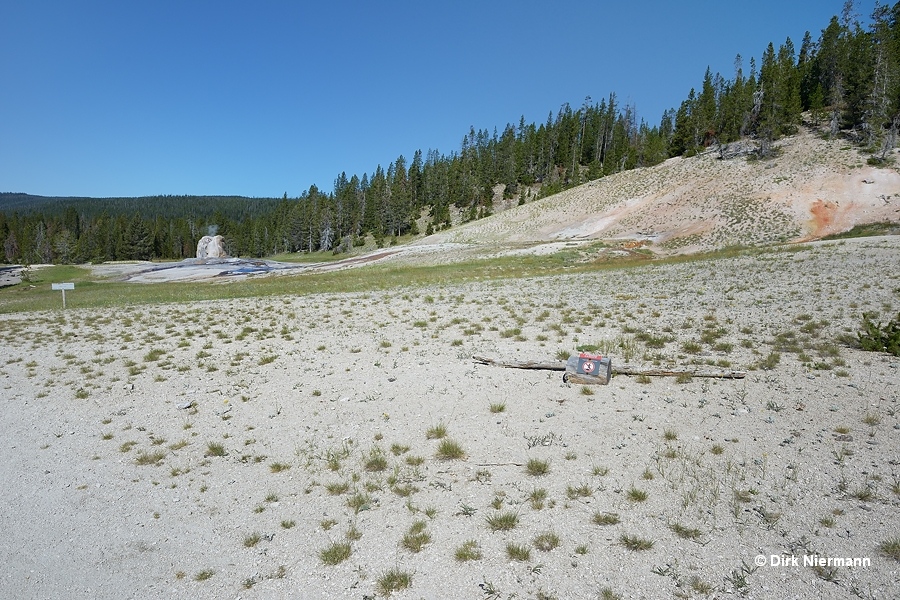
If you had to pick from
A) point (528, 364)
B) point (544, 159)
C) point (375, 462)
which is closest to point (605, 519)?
point (375, 462)

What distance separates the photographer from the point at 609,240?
53.8m

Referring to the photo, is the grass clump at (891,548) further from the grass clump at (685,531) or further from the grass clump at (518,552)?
the grass clump at (518,552)

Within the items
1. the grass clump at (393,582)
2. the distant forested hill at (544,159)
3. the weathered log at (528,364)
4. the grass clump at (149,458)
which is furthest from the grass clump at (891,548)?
the distant forested hill at (544,159)

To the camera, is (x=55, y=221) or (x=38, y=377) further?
→ (x=55, y=221)

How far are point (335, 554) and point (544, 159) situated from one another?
14012 cm

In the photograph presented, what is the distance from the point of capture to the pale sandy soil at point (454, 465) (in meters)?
5.02

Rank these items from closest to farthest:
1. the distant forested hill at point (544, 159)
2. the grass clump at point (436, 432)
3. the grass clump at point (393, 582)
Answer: the grass clump at point (393, 582) < the grass clump at point (436, 432) < the distant forested hill at point (544, 159)

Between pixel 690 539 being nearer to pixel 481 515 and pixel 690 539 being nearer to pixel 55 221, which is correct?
pixel 481 515

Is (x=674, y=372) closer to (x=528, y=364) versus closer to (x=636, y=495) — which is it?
(x=528, y=364)

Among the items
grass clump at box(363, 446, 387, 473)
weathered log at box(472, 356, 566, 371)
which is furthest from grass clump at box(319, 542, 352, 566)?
weathered log at box(472, 356, 566, 371)

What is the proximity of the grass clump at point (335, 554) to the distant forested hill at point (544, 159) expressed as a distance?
7938cm

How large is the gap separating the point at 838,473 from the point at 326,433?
7.82 meters

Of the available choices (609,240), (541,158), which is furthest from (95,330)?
(541,158)

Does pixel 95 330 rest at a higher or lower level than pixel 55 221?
lower
